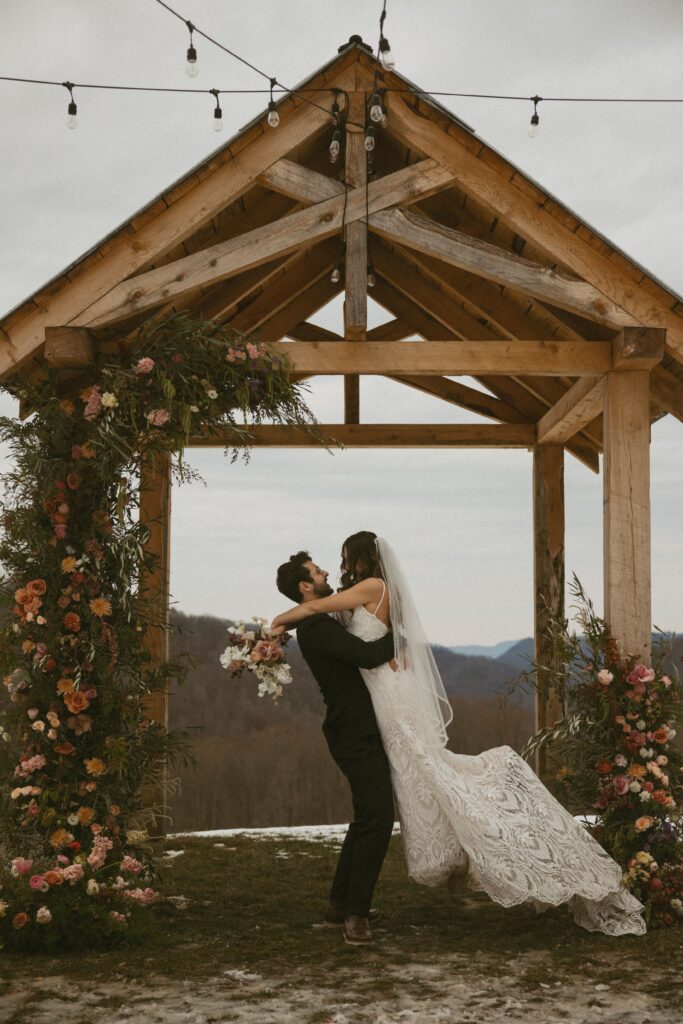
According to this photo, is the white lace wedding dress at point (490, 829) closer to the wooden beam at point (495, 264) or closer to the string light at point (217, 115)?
the wooden beam at point (495, 264)

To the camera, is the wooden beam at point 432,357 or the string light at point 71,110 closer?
the string light at point 71,110

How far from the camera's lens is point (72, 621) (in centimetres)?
540

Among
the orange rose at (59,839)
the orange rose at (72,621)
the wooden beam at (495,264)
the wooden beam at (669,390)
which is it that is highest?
the wooden beam at (495,264)

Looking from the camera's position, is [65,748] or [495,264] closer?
[65,748]

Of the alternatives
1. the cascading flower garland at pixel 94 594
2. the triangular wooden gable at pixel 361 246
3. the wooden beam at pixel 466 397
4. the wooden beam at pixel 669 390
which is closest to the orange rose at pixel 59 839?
the cascading flower garland at pixel 94 594

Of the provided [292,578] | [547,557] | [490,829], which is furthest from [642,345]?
[547,557]

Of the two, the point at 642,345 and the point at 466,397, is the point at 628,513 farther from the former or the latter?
the point at 466,397

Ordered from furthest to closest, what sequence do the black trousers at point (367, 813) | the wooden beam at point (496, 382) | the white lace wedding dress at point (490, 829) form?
the wooden beam at point (496, 382), the black trousers at point (367, 813), the white lace wedding dress at point (490, 829)

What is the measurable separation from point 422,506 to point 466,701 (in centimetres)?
218

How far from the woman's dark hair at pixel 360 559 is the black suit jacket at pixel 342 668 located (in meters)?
0.30

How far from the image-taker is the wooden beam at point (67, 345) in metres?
5.64

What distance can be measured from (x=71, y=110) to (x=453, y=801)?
3.65 meters

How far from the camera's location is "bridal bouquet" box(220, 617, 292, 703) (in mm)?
5480

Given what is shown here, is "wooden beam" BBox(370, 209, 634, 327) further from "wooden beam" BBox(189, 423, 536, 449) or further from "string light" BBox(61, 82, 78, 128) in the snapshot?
"wooden beam" BBox(189, 423, 536, 449)
